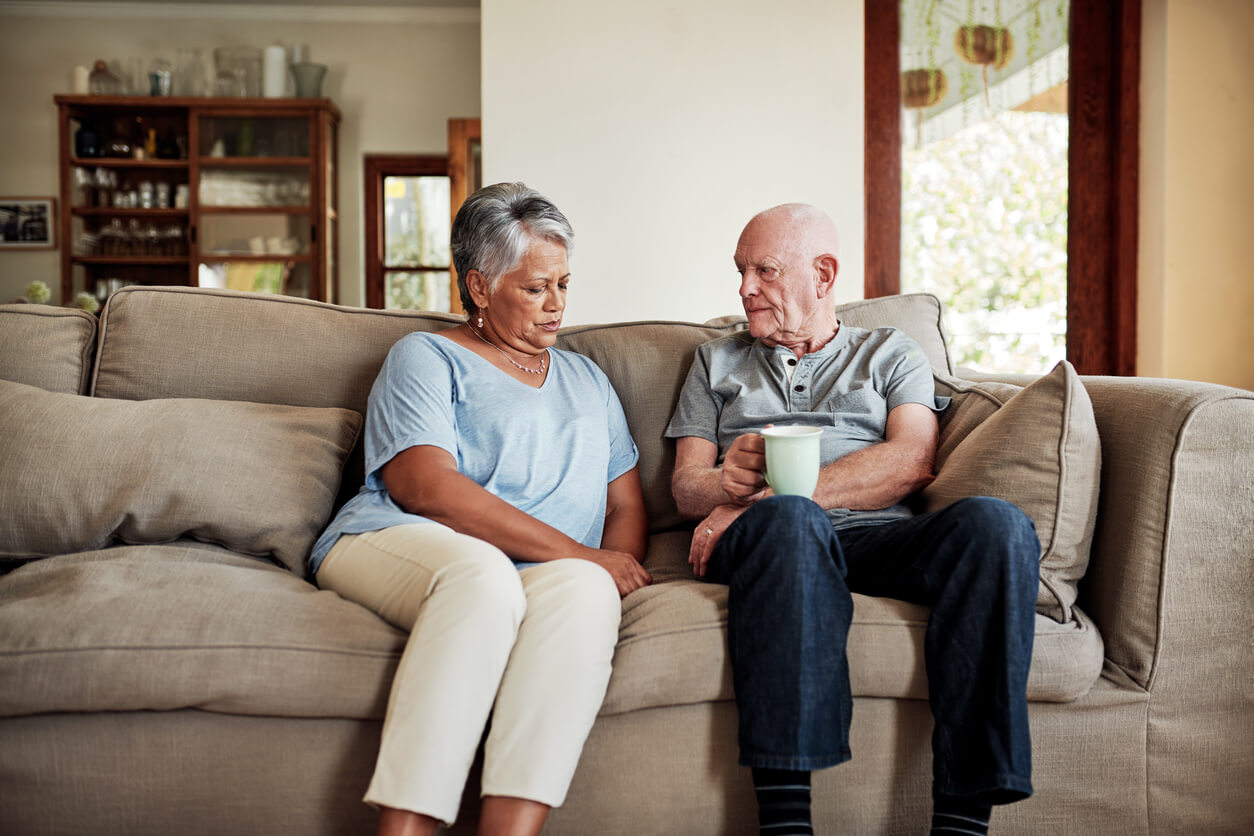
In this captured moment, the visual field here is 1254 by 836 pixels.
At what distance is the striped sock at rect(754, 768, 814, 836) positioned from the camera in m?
1.16

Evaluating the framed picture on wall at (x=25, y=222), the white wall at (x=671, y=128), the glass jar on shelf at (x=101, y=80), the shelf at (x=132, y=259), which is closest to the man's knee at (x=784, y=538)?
the white wall at (x=671, y=128)

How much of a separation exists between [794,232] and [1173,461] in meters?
0.76

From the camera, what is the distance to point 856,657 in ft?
4.17

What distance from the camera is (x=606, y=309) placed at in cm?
346

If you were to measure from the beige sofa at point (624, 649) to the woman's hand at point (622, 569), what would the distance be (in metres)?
0.05

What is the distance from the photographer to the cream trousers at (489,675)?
42.6 inches

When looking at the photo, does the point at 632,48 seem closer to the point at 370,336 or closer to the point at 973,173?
the point at 973,173

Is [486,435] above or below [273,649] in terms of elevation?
above

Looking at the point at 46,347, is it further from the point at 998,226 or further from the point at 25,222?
the point at 25,222

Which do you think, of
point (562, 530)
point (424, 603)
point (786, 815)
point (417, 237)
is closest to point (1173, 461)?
point (786, 815)

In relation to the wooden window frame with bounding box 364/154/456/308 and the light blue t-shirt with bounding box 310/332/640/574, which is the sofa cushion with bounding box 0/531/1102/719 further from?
the wooden window frame with bounding box 364/154/456/308

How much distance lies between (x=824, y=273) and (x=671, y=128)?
72.5 inches

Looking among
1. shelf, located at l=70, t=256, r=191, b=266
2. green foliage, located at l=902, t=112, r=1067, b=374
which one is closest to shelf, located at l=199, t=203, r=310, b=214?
shelf, located at l=70, t=256, r=191, b=266

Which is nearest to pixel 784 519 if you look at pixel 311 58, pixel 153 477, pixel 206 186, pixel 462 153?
pixel 153 477
